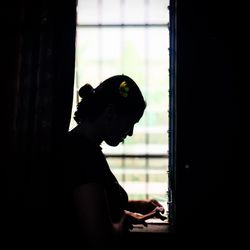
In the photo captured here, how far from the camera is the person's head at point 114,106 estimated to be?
1.24 meters

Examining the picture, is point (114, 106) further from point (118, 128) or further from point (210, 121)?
point (210, 121)

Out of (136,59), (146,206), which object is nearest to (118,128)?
(146,206)

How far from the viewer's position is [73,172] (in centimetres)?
101

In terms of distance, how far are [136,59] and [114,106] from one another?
1.88 metres

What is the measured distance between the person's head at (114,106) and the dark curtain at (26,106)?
0.27 metres

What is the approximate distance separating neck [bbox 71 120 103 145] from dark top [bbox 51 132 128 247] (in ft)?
0.21

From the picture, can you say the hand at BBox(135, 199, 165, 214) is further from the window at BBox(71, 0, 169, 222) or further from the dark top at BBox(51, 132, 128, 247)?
the window at BBox(71, 0, 169, 222)

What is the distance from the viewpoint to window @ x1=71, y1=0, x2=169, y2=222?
284 centimetres

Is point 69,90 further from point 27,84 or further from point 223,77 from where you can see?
point 223,77

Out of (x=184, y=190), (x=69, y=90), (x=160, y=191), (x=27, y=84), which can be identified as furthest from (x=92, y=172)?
(x=160, y=191)

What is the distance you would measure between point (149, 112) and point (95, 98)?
1.83 m

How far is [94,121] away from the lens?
1.22 m

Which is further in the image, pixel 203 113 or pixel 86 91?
pixel 203 113

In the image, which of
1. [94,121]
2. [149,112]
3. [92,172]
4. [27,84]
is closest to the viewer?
[92,172]
